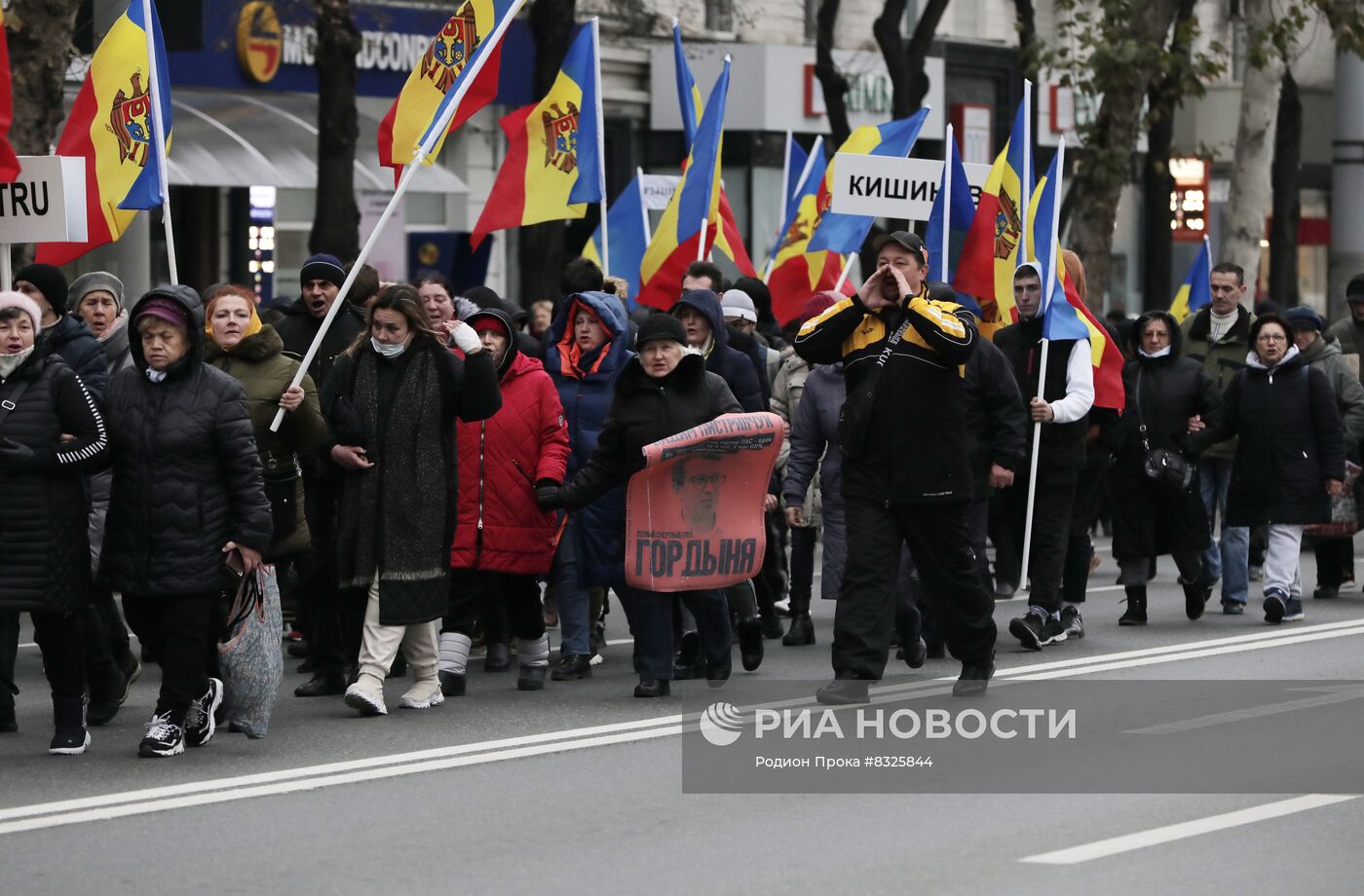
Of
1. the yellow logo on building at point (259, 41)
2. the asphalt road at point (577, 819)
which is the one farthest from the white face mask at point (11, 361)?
the yellow logo on building at point (259, 41)

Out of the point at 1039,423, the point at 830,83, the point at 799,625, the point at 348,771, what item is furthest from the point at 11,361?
the point at 830,83

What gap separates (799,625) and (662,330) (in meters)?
2.47

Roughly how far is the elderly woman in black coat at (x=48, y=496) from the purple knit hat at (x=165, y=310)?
0.41m

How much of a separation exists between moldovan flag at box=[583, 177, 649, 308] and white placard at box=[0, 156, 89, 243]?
5922 mm

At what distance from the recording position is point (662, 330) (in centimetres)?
1013

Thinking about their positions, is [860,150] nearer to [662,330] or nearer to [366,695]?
[662,330]

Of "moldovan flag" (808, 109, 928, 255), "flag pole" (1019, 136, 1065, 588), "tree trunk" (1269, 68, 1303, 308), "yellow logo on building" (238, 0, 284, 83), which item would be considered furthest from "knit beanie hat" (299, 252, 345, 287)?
"tree trunk" (1269, 68, 1303, 308)

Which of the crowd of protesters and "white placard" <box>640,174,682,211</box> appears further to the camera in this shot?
"white placard" <box>640,174,682,211</box>

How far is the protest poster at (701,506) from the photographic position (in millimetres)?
10117

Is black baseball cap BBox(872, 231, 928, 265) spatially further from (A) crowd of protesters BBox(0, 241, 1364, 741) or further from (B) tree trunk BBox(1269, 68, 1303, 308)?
(B) tree trunk BBox(1269, 68, 1303, 308)

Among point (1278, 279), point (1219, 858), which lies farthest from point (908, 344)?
point (1278, 279)

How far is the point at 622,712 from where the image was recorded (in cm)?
974

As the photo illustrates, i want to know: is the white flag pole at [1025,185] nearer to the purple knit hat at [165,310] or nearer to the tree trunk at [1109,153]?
the purple knit hat at [165,310]

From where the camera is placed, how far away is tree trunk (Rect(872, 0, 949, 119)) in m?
25.2
